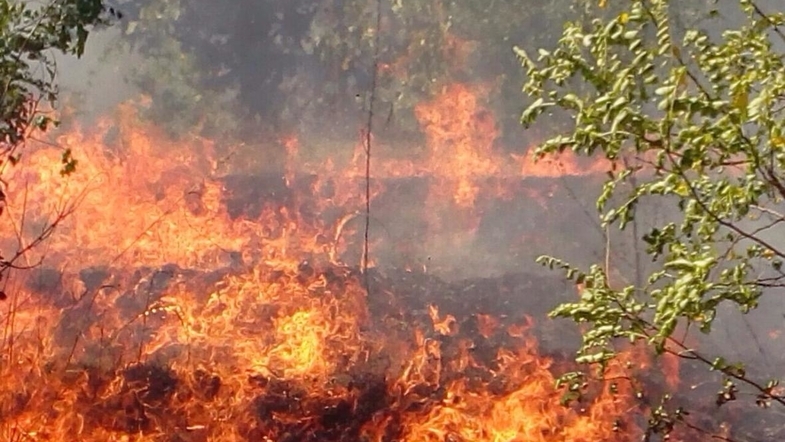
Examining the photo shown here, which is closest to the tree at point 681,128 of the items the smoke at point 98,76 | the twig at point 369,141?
the twig at point 369,141

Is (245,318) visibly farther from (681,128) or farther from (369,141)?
(681,128)

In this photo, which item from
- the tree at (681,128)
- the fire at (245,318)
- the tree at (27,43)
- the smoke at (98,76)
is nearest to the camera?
the tree at (681,128)

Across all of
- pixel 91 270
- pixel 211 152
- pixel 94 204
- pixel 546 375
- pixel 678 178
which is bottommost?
pixel 678 178

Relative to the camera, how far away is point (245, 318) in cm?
414

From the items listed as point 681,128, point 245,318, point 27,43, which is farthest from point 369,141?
point 681,128

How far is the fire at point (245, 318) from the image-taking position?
3578 millimetres

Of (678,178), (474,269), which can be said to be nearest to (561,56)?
(678,178)

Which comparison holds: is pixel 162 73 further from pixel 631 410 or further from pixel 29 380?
pixel 631 410

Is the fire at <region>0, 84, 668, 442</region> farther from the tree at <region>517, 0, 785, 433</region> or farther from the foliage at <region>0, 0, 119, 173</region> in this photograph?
the tree at <region>517, 0, 785, 433</region>

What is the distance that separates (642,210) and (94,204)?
3316mm

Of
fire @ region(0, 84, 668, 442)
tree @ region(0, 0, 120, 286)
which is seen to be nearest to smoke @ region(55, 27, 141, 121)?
fire @ region(0, 84, 668, 442)

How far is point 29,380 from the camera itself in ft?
12.5

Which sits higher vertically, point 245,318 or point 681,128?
point 245,318

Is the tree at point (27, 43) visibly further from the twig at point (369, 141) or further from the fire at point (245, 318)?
the twig at point (369, 141)
